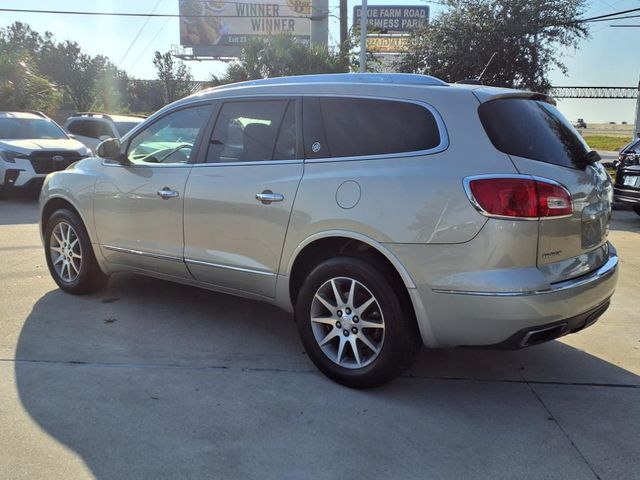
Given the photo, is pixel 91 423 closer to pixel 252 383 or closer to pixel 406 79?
pixel 252 383

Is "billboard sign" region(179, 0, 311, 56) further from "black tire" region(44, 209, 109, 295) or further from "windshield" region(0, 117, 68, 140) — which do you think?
"black tire" region(44, 209, 109, 295)

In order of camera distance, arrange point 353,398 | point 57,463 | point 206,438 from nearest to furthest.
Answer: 1. point 57,463
2. point 206,438
3. point 353,398

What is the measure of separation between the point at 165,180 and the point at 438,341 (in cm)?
241

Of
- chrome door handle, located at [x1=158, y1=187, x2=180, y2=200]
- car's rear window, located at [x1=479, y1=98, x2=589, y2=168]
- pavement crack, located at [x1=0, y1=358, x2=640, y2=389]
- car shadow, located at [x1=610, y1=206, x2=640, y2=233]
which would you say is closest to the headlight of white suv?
chrome door handle, located at [x1=158, y1=187, x2=180, y2=200]

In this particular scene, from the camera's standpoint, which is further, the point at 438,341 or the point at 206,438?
the point at 438,341

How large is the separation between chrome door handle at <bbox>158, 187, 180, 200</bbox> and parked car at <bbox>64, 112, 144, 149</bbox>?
32.7 feet

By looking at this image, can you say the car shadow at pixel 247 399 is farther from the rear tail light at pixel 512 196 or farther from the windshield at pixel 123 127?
the windshield at pixel 123 127

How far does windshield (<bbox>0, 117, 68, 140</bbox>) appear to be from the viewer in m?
11.7

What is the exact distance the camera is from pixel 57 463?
281 cm

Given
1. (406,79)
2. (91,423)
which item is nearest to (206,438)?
(91,423)

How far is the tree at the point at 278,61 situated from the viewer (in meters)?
20.6

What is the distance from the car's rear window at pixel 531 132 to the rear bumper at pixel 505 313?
706mm

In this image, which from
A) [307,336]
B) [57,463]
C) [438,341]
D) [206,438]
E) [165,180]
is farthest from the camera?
[165,180]

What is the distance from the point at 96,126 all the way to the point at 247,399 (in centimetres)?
1231
